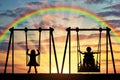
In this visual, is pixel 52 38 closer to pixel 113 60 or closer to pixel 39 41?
pixel 39 41

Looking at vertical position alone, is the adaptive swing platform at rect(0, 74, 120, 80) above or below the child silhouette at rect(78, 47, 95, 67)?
below

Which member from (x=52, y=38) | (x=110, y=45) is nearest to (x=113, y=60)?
(x=110, y=45)

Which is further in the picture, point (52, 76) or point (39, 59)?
point (39, 59)

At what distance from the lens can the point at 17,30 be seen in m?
29.6

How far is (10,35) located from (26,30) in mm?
1193

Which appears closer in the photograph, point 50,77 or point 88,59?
point 50,77

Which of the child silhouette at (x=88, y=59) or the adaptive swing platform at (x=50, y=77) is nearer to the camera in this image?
the adaptive swing platform at (x=50, y=77)

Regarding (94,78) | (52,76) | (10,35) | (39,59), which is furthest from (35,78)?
(10,35)

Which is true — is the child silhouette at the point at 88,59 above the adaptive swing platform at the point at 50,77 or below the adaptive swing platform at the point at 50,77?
above

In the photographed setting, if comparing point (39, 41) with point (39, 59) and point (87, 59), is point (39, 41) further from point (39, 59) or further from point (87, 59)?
point (87, 59)

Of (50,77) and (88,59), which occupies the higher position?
(88,59)

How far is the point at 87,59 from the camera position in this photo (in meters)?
29.5

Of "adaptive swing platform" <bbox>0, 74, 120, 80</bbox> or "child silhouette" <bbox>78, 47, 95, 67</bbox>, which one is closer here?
"adaptive swing platform" <bbox>0, 74, 120, 80</bbox>

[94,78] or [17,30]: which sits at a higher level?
[17,30]
